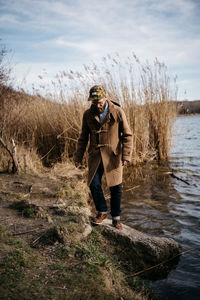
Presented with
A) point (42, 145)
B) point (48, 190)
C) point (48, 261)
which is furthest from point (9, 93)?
point (48, 261)

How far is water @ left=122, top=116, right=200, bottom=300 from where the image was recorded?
2861 millimetres

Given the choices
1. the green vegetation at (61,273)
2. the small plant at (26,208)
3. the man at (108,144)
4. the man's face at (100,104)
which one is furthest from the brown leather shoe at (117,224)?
the man's face at (100,104)

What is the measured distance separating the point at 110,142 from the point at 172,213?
2213 millimetres

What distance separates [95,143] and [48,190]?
6.65ft

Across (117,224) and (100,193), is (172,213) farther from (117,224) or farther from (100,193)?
(100,193)

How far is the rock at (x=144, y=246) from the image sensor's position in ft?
10.5

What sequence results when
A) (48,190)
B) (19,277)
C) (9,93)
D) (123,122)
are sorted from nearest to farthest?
(19,277), (123,122), (48,190), (9,93)

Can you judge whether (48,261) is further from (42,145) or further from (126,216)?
(42,145)

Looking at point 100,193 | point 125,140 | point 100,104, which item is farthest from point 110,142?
point 100,193

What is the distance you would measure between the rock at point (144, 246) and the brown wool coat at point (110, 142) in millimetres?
614

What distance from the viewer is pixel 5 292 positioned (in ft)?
6.87

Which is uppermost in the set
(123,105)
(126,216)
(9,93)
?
(9,93)

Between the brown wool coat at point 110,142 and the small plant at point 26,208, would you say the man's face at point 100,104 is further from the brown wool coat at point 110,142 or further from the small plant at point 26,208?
the small plant at point 26,208

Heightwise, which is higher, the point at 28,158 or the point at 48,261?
the point at 28,158
